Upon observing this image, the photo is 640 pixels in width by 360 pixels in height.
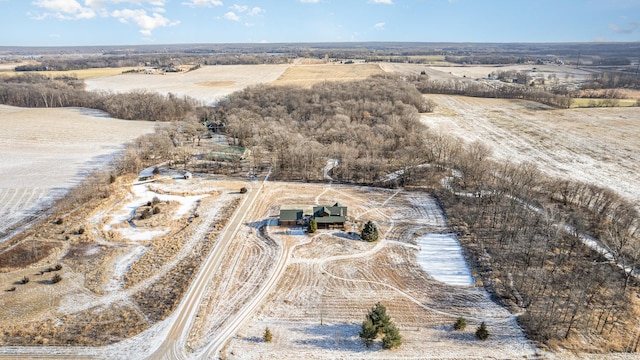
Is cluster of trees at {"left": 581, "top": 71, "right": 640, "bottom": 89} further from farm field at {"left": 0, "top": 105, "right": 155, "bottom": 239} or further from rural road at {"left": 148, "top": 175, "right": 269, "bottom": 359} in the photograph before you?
farm field at {"left": 0, "top": 105, "right": 155, "bottom": 239}

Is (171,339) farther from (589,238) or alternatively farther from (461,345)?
(589,238)

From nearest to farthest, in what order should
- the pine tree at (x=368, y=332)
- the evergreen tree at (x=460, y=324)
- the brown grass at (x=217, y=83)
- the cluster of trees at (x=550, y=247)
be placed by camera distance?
the pine tree at (x=368, y=332) → the evergreen tree at (x=460, y=324) → the cluster of trees at (x=550, y=247) → the brown grass at (x=217, y=83)

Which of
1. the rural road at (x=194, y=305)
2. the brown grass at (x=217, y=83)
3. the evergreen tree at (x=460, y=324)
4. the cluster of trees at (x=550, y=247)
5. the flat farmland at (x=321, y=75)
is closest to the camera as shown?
the rural road at (x=194, y=305)

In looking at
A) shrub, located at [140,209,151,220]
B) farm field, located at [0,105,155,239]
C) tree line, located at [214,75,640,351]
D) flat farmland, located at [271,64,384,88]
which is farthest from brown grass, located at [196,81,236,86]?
shrub, located at [140,209,151,220]

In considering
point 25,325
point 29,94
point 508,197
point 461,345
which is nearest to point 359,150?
point 508,197

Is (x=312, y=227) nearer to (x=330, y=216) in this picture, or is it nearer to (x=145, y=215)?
(x=330, y=216)

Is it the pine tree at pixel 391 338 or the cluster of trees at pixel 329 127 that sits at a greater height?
the cluster of trees at pixel 329 127

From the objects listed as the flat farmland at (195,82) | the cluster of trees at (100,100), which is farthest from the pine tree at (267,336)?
the flat farmland at (195,82)

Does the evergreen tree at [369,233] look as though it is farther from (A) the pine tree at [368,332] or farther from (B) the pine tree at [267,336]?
(B) the pine tree at [267,336]
